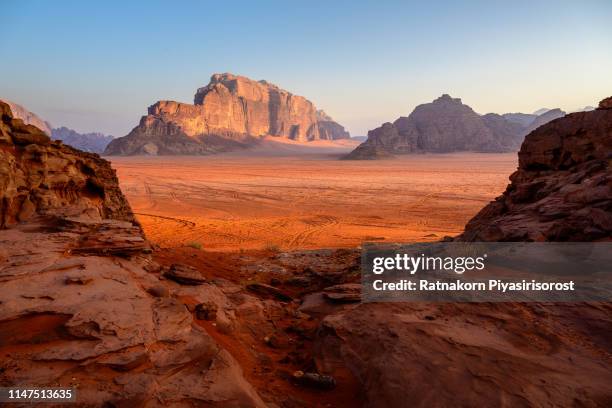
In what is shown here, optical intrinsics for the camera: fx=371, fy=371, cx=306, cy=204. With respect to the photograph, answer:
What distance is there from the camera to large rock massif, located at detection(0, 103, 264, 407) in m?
2.92

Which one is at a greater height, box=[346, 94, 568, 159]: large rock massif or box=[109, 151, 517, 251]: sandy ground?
box=[346, 94, 568, 159]: large rock massif

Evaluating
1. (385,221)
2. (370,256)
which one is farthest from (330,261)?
(385,221)

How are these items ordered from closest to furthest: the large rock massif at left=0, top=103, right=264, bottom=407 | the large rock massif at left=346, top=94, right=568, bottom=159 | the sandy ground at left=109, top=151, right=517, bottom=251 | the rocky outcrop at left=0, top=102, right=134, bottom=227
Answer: the large rock massif at left=0, top=103, right=264, bottom=407
the rocky outcrop at left=0, top=102, right=134, bottom=227
the sandy ground at left=109, top=151, right=517, bottom=251
the large rock massif at left=346, top=94, right=568, bottom=159

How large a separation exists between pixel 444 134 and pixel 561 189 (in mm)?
89190

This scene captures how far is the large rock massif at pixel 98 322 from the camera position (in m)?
2.92

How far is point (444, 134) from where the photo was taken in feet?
297

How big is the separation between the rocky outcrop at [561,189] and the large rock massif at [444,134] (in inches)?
2987

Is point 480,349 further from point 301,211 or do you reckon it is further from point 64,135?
point 64,135

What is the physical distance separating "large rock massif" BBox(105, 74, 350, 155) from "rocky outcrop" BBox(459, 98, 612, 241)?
276 ft

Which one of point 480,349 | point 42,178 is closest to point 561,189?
point 480,349

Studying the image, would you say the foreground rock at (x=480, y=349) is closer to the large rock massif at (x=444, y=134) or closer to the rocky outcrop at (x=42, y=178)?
the rocky outcrop at (x=42, y=178)

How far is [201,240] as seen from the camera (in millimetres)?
13375

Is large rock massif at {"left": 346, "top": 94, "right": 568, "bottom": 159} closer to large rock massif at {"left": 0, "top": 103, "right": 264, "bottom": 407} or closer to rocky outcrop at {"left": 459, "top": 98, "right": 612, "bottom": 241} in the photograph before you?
rocky outcrop at {"left": 459, "top": 98, "right": 612, "bottom": 241}

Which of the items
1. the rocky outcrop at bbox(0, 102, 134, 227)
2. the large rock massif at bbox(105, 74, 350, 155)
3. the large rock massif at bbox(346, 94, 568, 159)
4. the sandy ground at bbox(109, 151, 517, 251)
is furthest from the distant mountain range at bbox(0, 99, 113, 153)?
the rocky outcrop at bbox(0, 102, 134, 227)
